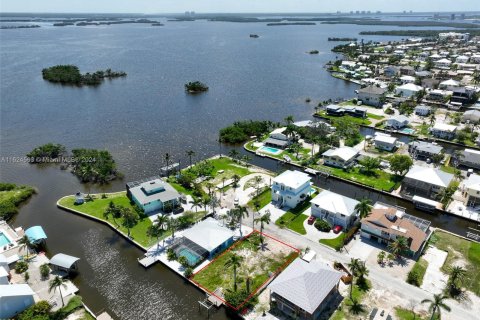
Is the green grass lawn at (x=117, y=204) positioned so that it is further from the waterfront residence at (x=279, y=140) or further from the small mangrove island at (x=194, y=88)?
the small mangrove island at (x=194, y=88)

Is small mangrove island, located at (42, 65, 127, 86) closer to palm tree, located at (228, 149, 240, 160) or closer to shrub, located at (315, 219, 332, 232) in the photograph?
palm tree, located at (228, 149, 240, 160)

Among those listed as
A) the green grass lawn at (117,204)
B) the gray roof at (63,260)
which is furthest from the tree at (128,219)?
the gray roof at (63,260)

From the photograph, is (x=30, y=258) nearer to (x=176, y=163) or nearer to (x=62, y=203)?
(x=62, y=203)

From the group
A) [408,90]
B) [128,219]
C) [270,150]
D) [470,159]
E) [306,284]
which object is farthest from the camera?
[408,90]

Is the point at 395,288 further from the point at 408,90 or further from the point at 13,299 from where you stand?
the point at 408,90

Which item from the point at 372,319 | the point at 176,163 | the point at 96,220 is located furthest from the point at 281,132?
the point at 372,319

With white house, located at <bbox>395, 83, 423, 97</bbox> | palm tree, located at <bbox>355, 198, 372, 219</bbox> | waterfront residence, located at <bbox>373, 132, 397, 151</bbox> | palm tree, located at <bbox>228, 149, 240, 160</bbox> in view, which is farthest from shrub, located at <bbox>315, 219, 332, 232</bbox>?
white house, located at <bbox>395, 83, 423, 97</bbox>

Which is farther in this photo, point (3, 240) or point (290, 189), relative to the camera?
point (290, 189)

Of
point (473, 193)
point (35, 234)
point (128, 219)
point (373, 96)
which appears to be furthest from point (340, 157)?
point (35, 234)
